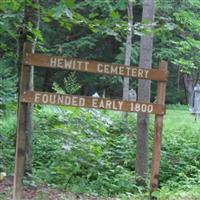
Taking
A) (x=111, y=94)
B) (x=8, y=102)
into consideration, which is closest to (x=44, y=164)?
(x=8, y=102)

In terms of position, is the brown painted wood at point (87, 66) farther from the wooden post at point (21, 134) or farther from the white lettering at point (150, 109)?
the white lettering at point (150, 109)

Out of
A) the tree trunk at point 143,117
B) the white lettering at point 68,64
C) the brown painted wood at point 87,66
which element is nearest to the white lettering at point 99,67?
the brown painted wood at point 87,66

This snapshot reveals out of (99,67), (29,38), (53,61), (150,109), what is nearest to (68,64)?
(53,61)

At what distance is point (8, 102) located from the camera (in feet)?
39.0

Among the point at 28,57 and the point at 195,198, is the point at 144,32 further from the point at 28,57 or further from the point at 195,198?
the point at 195,198

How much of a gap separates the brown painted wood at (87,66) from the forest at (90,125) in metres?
0.01

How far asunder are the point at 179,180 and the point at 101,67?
16.1ft

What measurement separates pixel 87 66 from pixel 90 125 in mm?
3502

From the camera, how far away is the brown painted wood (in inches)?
247

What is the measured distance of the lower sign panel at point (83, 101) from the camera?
6.19 meters

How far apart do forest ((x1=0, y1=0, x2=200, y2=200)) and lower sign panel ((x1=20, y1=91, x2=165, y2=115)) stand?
0.04ft

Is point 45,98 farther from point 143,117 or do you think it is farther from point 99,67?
point 143,117

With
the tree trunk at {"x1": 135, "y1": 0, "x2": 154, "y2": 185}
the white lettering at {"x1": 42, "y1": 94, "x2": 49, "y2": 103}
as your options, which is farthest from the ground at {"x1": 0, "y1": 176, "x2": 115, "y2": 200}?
the tree trunk at {"x1": 135, "y1": 0, "x2": 154, "y2": 185}

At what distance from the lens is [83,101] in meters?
6.30
